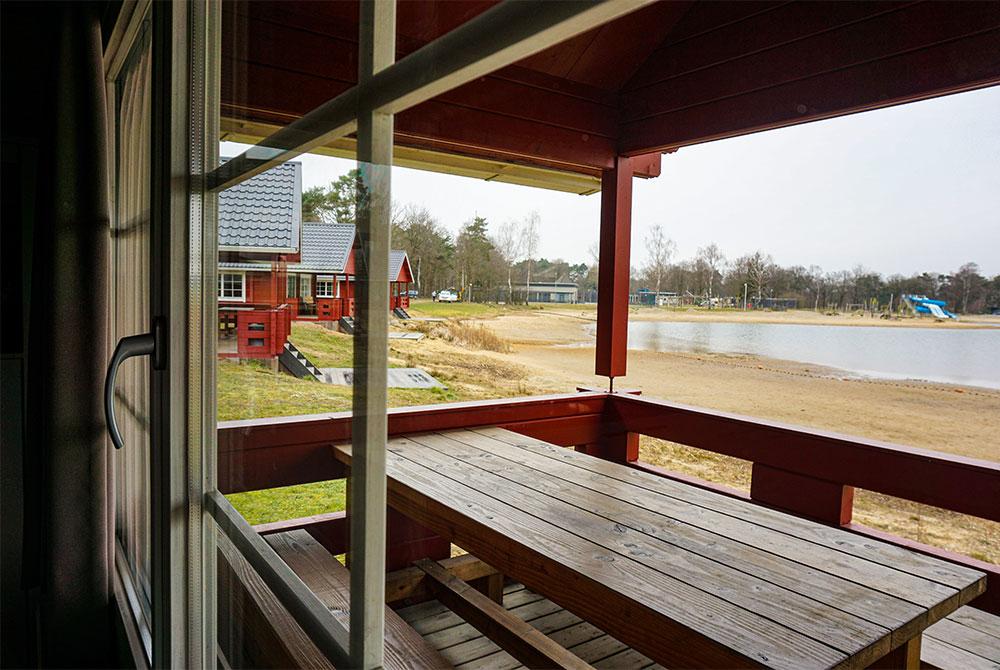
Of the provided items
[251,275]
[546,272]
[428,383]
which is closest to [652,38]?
[546,272]

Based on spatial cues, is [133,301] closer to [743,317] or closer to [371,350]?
[371,350]

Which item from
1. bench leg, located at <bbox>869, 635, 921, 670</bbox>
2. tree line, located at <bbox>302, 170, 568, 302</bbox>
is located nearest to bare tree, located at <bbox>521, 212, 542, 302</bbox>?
tree line, located at <bbox>302, 170, 568, 302</bbox>

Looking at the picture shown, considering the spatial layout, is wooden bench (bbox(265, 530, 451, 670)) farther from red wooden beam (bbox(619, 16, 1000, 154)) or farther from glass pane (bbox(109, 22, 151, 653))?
glass pane (bbox(109, 22, 151, 653))

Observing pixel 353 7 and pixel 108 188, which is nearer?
pixel 353 7

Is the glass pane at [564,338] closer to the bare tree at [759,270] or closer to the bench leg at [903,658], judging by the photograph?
the bare tree at [759,270]

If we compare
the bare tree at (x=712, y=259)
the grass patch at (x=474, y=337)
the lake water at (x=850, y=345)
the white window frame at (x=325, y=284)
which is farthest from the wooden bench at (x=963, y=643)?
the white window frame at (x=325, y=284)

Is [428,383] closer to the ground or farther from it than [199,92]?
closer to the ground

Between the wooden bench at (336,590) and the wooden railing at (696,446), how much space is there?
0.02 m

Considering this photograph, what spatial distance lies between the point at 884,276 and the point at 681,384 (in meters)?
0.17

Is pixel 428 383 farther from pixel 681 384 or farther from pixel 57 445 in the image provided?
pixel 57 445

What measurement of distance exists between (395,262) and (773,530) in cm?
47

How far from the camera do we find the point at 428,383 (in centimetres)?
44

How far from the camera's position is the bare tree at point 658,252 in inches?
A: 19.0

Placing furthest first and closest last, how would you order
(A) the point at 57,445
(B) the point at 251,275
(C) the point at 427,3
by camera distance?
(A) the point at 57,445
(B) the point at 251,275
(C) the point at 427,3
